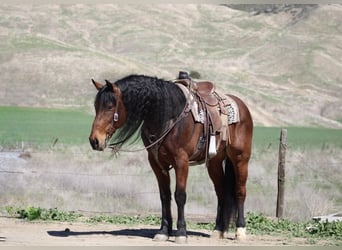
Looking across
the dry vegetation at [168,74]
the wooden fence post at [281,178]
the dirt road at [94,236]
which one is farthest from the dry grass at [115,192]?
the dirt road at [94,236]

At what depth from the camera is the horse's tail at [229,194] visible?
30.9 feet

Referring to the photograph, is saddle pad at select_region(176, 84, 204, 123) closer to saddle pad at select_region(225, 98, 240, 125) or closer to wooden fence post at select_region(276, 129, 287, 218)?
saddle pad at select_region(225, 98, 240, 125)

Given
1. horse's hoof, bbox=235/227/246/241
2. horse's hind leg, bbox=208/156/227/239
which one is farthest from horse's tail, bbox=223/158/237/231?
horse's hoof, bbox=235/227/246/241

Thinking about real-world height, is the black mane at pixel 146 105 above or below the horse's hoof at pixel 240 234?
above

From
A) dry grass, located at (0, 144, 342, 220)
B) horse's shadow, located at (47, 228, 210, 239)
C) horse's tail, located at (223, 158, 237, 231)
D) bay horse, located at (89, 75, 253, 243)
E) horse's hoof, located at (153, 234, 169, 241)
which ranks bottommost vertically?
dry grass, located at (0, 144, 342, 220)

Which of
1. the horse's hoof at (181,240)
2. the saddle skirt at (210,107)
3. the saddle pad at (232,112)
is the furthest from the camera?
the saddle pad at (232,112)

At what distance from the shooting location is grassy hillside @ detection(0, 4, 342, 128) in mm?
55219

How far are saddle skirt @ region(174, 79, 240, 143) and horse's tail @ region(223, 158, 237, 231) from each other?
0.50 m

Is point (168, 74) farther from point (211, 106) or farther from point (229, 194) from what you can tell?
point (211, 106)

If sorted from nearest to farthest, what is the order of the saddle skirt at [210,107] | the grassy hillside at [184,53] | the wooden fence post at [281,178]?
the saddle skirt at [210,107], the wooden fence post at [281,178], the grassy hillside at [184,53]

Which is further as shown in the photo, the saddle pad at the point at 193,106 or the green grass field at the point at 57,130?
the green grass field at the point at 57,130

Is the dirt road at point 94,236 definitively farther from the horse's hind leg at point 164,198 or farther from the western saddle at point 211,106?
the western saddle at point 211,106

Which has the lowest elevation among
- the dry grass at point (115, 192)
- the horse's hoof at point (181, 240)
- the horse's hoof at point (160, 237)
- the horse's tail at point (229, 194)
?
the dry grass at point (115, 192)

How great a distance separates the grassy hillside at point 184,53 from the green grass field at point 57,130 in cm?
368
